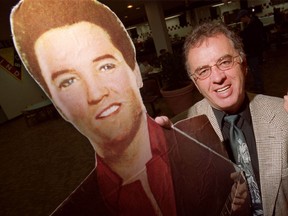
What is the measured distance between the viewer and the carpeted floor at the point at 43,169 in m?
2.16

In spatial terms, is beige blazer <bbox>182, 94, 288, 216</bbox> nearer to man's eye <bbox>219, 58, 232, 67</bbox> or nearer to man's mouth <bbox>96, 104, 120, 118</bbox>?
man's eye <bbox>219, 58, 232, 67</bbox>

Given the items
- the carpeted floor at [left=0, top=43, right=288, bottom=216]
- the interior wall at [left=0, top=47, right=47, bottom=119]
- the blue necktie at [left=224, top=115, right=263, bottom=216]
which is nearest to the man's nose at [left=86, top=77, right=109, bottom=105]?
the interior wall at [left=0, top=47, right=47, bottom=119]

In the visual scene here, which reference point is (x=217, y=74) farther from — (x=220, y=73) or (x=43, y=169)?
(x=43, y=169)

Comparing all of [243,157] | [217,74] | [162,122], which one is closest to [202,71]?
[217,74]

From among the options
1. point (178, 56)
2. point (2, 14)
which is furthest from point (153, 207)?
point (178, 56)

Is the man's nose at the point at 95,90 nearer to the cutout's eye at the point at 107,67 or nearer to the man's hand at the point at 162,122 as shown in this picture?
the cutout's eye at the point at 107,67

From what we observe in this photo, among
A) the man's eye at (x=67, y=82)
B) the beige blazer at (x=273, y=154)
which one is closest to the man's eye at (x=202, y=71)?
the beige blazer at (x=273, y=154)

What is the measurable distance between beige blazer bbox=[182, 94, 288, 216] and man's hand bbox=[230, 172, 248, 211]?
10 centimetres

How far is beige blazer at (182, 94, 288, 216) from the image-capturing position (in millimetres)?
1390

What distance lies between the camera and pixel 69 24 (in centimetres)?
92

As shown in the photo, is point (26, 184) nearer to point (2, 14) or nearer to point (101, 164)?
point (101, 164)

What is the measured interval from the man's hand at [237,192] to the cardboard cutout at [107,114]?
18 cm

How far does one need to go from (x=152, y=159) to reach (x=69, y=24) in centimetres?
68

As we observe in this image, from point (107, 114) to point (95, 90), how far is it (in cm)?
11
